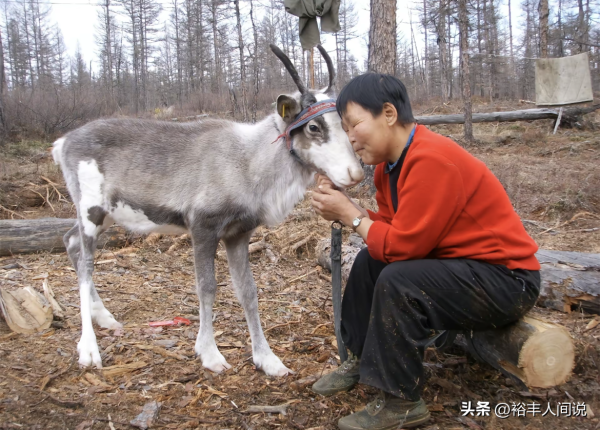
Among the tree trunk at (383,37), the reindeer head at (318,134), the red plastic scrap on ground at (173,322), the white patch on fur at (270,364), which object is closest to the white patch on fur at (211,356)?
the white patch on fur at (270,364)

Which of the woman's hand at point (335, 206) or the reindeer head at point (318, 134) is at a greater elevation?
the reindeer head at point (318, 134)

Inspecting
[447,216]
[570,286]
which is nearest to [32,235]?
[447,216]

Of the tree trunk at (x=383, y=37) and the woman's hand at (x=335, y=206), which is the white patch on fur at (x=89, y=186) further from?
the tree trunk at (x=383, y=37)

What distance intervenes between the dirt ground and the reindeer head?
1.45 meters

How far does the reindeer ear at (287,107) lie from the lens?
3.36m

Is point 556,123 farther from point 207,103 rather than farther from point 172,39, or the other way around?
point 172,39

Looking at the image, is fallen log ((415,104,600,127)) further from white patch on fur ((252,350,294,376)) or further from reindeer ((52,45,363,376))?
white patch on fur ((252,350,294,376))

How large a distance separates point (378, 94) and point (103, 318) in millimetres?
3230

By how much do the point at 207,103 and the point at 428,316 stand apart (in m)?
30.3

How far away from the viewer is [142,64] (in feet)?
136

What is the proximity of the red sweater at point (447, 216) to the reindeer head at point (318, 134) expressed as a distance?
61 centimetres

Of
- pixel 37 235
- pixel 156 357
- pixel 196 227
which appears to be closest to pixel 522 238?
pixel 196 227

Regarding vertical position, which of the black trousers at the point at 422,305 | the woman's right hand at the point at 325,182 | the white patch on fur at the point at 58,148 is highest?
the white patch on fur at the point at 58,148

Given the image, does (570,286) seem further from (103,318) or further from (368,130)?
→ (103,318)
